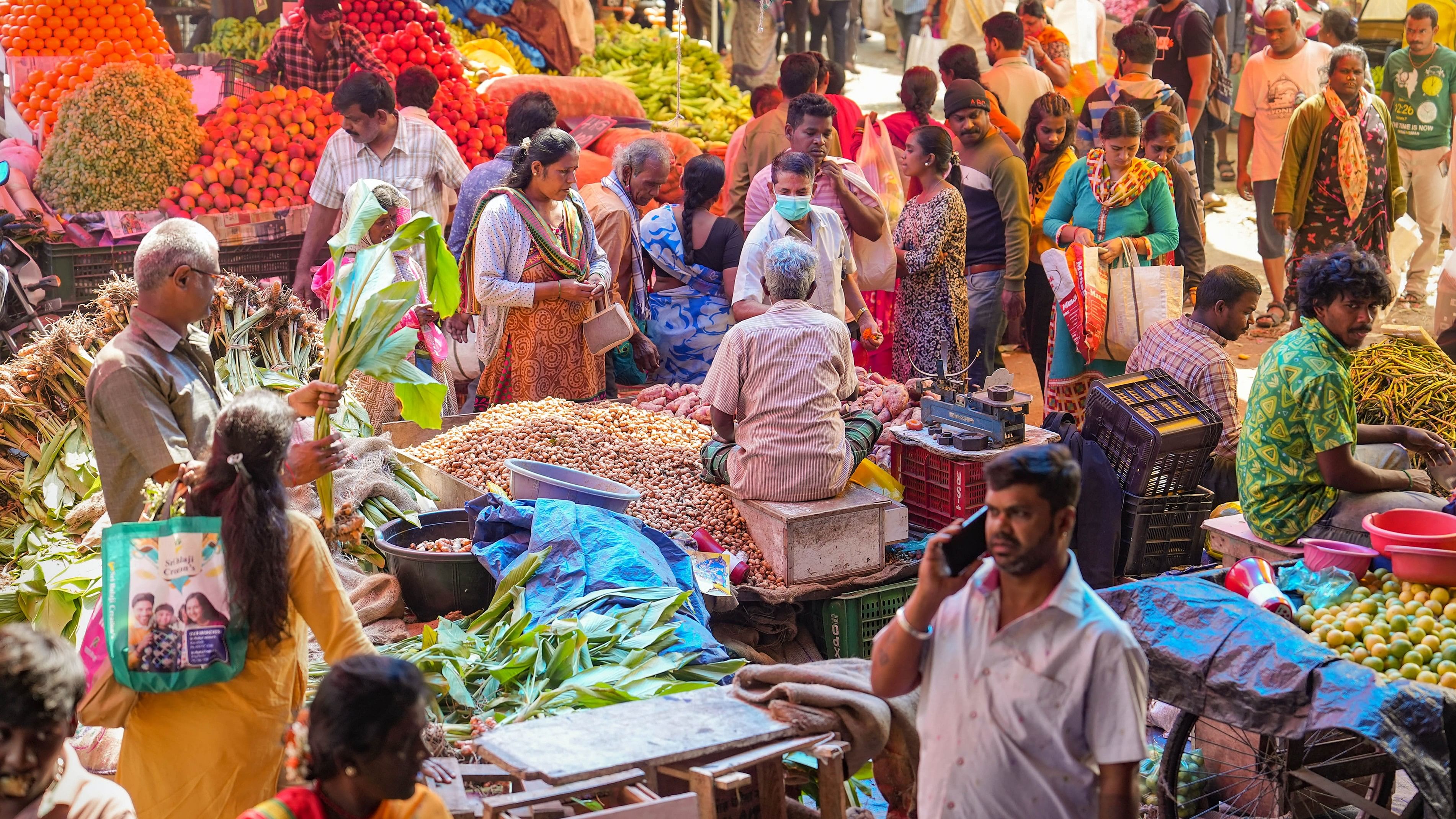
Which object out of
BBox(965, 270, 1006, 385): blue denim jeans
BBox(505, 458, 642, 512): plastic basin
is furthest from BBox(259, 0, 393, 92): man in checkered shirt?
BBox(505, 458, 642, 512): plastic basin

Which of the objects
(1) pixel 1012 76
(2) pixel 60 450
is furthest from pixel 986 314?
(2) pixel 60 450

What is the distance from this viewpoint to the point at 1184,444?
212 inches

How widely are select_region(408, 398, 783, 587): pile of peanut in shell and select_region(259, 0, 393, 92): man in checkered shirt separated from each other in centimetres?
321

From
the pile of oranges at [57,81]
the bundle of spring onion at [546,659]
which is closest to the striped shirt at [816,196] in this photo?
the bundle of spring onion at [546,659]

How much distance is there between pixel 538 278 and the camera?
6.13 m

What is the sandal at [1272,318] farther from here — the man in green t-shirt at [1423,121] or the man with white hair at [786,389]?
the man with white hair at [786,389]

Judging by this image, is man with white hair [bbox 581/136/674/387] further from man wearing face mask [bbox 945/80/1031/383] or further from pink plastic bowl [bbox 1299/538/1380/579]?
pink plastic bowl [bbox 1299/538/1380/579]

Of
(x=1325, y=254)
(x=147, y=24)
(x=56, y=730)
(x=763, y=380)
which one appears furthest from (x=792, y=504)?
(x=147, y=24)

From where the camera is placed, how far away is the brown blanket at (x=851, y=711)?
137 inches

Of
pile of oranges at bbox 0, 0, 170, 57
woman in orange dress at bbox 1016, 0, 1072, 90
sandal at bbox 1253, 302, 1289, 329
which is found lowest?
sandal at bbox 1253, 302, 1289, 329

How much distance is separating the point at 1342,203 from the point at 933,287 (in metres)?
3.40

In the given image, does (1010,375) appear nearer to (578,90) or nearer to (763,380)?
(763,380)

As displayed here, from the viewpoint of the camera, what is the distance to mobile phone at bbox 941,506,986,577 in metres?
2.56

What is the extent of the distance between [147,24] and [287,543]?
693cm
